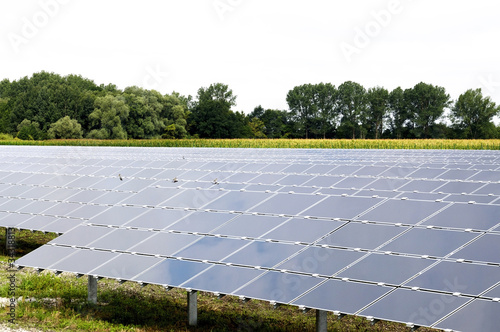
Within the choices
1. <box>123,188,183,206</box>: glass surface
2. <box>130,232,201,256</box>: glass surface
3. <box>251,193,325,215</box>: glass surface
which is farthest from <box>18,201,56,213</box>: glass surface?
<box>251,193,325,215</box>: glass surface

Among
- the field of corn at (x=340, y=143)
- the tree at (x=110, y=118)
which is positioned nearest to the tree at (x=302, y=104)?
the tree at (x=110, y=118)

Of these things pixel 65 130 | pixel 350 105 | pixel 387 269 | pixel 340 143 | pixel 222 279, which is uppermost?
pixel 350 105

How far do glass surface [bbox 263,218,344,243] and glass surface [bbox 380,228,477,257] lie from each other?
70.6 inches

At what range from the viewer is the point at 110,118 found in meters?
111

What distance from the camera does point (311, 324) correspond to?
1594cm

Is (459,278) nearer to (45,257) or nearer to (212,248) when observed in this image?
(212,248)

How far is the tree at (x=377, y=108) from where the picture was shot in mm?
121875

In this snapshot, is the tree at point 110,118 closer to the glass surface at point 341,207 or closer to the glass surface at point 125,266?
the glass surface at point 341,207

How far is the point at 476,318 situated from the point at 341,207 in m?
6.16

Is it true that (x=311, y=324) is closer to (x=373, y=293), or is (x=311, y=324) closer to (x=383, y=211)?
(x=383, y=211)

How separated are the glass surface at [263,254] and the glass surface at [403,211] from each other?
2.37m

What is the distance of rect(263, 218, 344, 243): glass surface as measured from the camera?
1424 centimetres

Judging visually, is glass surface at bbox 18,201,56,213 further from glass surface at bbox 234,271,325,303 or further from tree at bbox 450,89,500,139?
tree at bbox 450,89,500,139

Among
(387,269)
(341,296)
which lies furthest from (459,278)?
(341,296)
